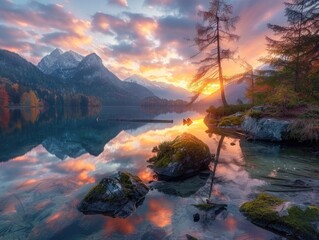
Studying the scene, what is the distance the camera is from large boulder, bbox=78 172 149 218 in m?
8.02

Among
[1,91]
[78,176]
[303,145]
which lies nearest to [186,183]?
[78,176]

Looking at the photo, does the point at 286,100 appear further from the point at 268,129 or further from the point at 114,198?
the point at 114,198

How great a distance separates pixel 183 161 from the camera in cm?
1180

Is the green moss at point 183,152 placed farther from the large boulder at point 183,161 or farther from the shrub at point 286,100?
the shrub at point 286,100

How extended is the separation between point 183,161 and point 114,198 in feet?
14.7

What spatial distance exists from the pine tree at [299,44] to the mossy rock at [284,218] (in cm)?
2320

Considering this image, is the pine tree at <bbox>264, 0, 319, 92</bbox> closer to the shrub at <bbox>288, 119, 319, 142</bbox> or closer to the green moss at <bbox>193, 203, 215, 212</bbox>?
the shrub at <bbox>288, 119, 319, 142</bbox>

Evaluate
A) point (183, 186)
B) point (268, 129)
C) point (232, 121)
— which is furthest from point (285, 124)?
point (183, 186)

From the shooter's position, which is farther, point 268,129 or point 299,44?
point 299,44

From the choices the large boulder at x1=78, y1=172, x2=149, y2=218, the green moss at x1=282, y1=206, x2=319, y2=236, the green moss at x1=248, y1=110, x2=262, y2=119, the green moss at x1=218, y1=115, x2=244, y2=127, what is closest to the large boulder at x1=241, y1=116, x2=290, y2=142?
the green moss at x1=248, y1=110, x2=262, y2=119

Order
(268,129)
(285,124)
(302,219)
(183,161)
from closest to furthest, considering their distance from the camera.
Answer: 1. (302,219)
2. (183,161)
3. (285,124)
4. (268,129)

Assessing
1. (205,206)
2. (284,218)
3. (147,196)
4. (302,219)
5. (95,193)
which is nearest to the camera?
(302,219)

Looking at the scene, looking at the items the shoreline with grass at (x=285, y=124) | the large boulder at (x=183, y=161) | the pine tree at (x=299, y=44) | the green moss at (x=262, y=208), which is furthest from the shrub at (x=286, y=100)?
the green moss at (x=262, y=208)

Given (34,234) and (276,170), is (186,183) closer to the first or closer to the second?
(276,170)
